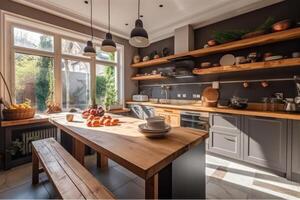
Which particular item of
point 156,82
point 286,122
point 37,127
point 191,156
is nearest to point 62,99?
point 37,127

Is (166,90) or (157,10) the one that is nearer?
(157,10)

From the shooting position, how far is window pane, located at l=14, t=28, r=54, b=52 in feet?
9.59

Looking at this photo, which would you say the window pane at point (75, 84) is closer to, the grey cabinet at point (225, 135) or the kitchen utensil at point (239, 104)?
the grey cabinet at point (225, 135)

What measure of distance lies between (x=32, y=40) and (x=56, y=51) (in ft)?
1.42

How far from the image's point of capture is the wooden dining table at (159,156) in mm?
907

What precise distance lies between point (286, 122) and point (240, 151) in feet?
2.54

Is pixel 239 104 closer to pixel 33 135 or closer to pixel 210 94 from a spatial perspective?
pixel 210 94

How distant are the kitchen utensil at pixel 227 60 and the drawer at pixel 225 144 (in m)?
1.36

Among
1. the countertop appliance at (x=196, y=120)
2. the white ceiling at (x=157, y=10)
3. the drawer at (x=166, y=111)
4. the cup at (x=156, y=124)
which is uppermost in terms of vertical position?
the white ceiling at (x=157, y=10)

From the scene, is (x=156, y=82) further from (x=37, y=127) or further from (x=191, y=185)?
(x=191, y=185)


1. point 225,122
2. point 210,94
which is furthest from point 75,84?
point 225,122

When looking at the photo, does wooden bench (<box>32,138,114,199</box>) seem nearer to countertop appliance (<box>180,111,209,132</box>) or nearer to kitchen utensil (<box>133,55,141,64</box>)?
countertop appliance (<box>180,111,209,132</box>)

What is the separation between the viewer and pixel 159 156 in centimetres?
94

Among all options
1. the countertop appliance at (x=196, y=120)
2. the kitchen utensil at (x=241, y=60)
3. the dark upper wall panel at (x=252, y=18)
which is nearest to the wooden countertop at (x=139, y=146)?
the countertop appliance at (x=196, y=120)
